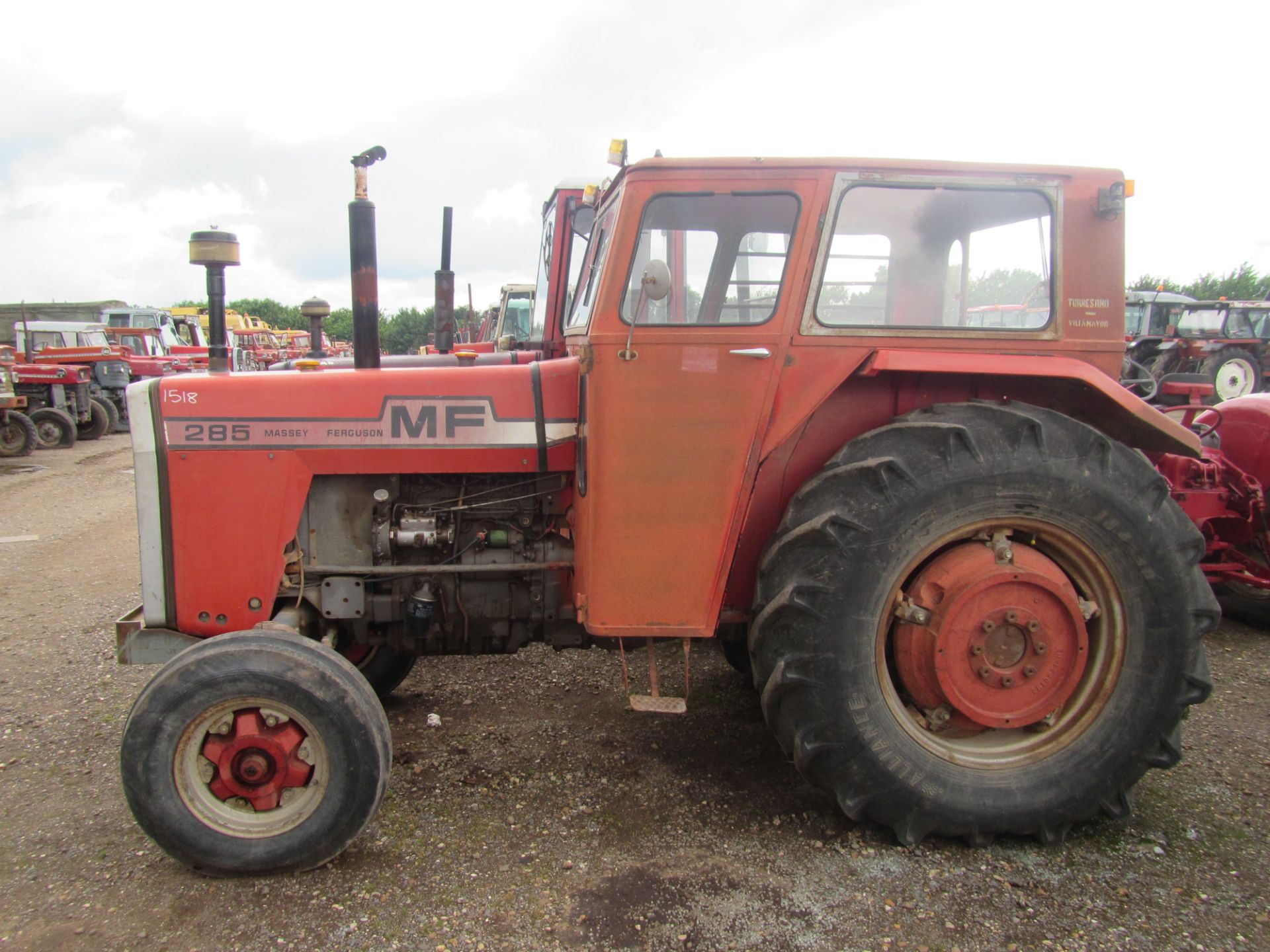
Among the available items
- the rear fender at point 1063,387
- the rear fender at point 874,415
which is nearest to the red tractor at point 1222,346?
the rear fender at point 1063,387

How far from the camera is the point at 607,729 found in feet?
12.1

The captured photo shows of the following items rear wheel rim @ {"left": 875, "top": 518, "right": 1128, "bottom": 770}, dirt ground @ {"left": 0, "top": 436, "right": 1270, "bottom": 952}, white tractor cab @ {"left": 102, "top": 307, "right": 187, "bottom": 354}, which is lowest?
dirt ground @ {"left": 0, "top": 436, "right": 1270, "bottom": 952}

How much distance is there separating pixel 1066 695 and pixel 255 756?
8.81 ft

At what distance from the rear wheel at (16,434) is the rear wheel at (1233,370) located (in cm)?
2006

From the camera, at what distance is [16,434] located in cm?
Answer: 1318

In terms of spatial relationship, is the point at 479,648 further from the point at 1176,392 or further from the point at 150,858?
the point at 1176,392

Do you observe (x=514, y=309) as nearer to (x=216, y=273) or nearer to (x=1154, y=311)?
(x=216, y=273)

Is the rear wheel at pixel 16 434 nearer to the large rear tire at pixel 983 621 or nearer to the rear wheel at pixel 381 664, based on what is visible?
the rear wheel at pixel 381 664

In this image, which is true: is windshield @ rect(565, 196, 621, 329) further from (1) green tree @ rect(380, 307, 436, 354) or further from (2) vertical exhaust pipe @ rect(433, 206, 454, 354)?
(1) green tree @ rect(380, 307, 436, 354)

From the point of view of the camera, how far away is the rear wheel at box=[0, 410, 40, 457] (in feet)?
42.9

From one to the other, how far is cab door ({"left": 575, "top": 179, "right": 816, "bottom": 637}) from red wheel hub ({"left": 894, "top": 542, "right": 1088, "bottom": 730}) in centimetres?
70

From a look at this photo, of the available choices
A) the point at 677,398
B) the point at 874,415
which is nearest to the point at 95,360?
the point at 677,398

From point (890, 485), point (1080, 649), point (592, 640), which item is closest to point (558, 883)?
point (592, 640)

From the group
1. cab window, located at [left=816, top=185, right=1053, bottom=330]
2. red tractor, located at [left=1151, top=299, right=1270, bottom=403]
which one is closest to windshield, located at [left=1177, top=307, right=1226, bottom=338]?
red tractor, located at [left=1151, top=299, right=1270, bottom=403]
